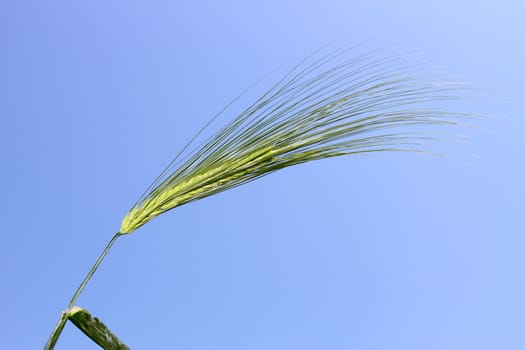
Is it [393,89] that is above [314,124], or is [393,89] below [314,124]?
above

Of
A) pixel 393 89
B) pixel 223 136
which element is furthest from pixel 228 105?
pixel 393 89

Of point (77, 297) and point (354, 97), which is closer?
point (77, 297)

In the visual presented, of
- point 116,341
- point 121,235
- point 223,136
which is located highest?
point 223,136

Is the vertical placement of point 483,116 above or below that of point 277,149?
above

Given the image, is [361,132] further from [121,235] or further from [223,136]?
[121,235]

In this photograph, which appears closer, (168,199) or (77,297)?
(77,297)

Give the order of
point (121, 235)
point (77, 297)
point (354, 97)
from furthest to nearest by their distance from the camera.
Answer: point (354, 97) < point (121, 235) < point (77, 297)

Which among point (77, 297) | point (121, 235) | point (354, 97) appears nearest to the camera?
point (77, 297)

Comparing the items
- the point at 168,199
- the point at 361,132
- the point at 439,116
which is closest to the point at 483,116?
the point at 439,116

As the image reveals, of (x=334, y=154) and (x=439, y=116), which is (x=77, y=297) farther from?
(x=439, y=116)
